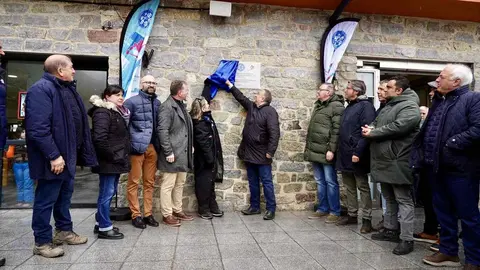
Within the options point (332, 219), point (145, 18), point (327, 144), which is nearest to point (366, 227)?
point (332, 219)

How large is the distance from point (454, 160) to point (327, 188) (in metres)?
2.08

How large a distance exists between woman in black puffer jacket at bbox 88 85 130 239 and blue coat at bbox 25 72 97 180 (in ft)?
1.33

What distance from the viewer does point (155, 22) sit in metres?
5.26

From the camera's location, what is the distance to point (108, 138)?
3.78 m

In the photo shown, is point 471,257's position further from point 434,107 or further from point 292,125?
point 292,125

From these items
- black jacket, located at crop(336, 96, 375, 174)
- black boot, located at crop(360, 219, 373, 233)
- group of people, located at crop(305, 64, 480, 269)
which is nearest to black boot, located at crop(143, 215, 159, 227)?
group of people, located at crop(305, 64, 480, 269)

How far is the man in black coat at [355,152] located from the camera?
13.9ft

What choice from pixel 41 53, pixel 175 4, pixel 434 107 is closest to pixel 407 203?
pixel 434 107

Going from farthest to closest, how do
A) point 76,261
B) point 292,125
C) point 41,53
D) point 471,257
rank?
point 292,125, point 41,53, point 76,261, point 471,257

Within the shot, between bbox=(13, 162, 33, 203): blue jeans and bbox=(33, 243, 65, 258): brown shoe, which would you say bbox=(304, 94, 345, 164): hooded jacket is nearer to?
bbox=(33, 243, 65, 258): brown shoe

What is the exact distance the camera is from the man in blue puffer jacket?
9.53ft

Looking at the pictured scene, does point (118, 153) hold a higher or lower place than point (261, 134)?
lower

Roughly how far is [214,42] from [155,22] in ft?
3.12

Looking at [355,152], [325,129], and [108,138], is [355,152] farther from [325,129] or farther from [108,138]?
[108,138]
